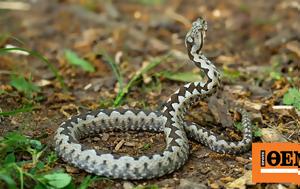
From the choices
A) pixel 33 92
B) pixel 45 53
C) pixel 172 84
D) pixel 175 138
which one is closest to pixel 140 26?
pixel 45 53

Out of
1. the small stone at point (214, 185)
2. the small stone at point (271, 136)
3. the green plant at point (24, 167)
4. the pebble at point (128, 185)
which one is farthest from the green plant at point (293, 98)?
the green plant at point (24, 167)

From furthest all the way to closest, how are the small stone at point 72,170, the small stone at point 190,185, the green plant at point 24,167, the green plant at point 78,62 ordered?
1. the green plant at point 78,62
2. the small stone at point 72,170
3. the small stone at point 190,185
4. the green plant at point 24,167

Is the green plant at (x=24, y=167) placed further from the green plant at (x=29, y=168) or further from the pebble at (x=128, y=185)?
the pebble at (x=128, y=185)

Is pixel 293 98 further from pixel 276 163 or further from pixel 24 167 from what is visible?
pixel 24 167

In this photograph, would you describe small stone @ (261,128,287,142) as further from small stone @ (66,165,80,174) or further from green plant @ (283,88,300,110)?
small stone @ (66,165,80,174)

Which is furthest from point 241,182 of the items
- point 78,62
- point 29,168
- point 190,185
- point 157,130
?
point 78,62

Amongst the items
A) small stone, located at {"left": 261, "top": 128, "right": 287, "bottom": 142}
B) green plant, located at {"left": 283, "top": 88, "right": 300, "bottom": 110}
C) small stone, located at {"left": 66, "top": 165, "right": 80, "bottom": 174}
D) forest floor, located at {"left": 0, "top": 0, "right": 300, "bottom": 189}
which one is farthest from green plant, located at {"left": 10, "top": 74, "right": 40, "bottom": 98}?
green plant, located at {"left": 283, "top": 88, "right": 300, "bottom": 110}
